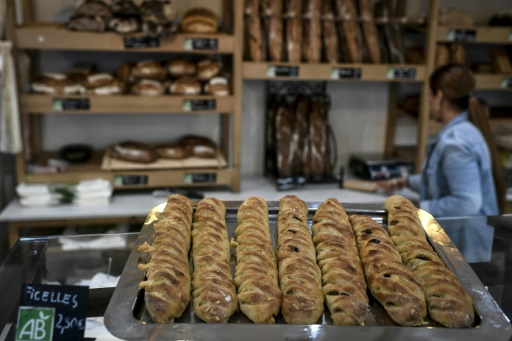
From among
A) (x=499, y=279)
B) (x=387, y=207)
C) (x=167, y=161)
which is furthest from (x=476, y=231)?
(x=167, y=161)

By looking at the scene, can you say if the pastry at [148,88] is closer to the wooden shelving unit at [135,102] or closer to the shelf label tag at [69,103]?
the wooden shelving unit at [135,102]

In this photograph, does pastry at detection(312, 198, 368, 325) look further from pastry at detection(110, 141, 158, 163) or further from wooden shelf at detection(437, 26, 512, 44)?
wooden shelf at detection(437, 26, 512, 44)

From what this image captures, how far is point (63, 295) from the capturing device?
3.00 ft

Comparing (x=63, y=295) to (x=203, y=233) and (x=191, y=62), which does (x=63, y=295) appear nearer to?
(x=203, y=233)

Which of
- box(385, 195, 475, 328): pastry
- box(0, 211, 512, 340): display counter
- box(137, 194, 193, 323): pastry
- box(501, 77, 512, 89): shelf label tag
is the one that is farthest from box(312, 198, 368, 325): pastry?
box(501, 77, 512, 89): shelf label tag

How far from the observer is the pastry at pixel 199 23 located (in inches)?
110

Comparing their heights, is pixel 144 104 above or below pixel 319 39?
below

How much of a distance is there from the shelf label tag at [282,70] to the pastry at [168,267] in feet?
5.71

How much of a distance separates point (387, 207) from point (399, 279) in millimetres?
391

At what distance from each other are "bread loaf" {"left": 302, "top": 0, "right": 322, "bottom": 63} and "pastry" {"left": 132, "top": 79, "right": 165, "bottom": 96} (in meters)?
0.86

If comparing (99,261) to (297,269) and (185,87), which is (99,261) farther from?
(185,87)

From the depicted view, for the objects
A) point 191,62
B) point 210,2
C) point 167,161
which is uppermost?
point 210,2

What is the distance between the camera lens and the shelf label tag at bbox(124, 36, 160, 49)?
2674 mm

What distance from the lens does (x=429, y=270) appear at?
3.37 ft
